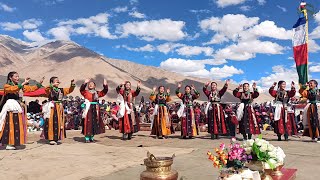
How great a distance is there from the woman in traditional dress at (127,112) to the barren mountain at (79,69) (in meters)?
57.6

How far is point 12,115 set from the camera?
8.80 meters

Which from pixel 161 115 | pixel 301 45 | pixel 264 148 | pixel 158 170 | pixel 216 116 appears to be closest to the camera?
pixel 158 170

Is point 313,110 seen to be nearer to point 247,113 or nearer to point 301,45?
point 247,113

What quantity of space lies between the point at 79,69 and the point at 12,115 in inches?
3249

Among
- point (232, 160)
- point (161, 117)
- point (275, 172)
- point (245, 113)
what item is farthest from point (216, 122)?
point (232, 160)

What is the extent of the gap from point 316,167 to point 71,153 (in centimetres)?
531

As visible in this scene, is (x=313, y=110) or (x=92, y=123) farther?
(x=92, y=123)

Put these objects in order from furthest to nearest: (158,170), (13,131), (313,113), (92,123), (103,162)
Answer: (92,123), (313,113), (13,131), (103,162), (158,170)

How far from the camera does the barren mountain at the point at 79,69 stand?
84.9 meters

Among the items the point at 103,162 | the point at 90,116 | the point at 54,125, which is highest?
the point at 90,116

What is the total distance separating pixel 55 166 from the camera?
690cm

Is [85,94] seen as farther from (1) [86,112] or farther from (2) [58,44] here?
(2) [58,44]

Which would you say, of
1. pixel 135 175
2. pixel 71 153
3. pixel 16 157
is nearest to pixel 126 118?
pixel 71 153

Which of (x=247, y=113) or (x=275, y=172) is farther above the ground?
(x=247, y=113)
